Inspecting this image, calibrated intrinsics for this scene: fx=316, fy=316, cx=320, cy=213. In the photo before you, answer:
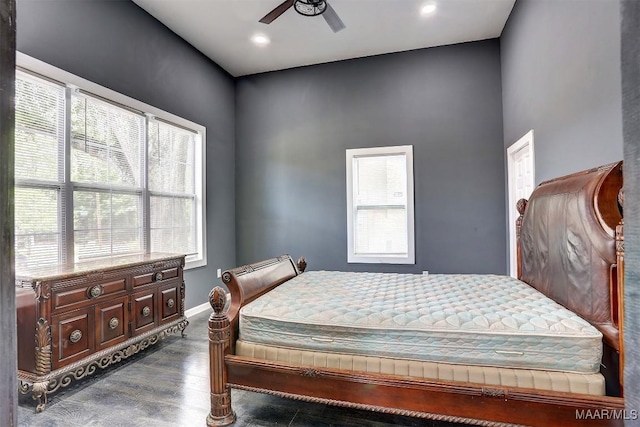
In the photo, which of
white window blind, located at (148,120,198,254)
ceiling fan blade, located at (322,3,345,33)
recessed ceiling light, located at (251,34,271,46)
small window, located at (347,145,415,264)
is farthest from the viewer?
small window, located at (347,145,415,264)

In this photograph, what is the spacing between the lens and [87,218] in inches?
113

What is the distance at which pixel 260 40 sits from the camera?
401cm

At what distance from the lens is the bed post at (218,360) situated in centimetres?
186

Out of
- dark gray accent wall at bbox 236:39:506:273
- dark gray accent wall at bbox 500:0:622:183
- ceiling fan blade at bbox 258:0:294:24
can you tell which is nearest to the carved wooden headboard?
dark gray accent wall at bbox 500:0:622:183

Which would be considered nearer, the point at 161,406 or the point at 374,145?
the point at 161,406

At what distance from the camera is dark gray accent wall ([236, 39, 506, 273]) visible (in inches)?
161

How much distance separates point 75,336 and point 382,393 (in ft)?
7.09

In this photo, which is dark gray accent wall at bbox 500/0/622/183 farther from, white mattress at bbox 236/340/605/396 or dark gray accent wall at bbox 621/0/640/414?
dark gray accent wall at bbox 621/0/640/414

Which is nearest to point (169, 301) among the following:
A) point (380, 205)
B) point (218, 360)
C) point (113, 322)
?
point (113, 322)

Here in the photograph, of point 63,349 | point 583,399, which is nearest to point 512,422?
point 583,399

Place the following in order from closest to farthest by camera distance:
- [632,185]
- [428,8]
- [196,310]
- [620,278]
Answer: [632,185] < [620,278] < [428,8] < [196,310]

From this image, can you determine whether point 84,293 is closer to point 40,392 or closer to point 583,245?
point 40,392

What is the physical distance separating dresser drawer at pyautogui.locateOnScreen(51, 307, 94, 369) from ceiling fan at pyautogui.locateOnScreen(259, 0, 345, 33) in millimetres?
2920

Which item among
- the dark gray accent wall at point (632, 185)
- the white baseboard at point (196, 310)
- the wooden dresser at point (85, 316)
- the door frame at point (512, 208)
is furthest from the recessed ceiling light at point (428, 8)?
the white baseboard at point (196, 310)
